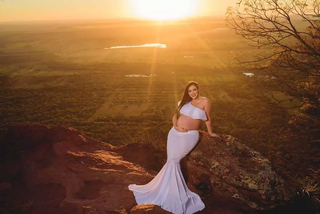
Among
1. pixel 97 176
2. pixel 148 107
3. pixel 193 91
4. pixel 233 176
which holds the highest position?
pixel 193 91

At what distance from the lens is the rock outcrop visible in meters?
4.12

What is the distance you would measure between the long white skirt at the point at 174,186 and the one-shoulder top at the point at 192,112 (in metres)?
0.35

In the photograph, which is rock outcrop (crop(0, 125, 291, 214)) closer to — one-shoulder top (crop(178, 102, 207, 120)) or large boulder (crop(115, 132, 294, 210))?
large boulder (crop(115, 132, 294, 210))

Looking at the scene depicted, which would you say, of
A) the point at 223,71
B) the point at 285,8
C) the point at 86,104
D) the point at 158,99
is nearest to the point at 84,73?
the point at 86,104

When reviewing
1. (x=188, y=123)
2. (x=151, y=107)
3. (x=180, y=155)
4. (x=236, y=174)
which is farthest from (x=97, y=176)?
(x=151, y=107)

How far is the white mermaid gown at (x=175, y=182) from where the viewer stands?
14.5 ft

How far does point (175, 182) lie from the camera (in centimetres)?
452

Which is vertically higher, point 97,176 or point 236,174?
point 236,174

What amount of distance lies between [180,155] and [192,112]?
941 millimetres

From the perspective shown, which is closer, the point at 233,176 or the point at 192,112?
the point at 233,176

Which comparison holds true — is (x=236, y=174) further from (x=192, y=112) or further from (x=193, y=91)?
(x=193, y=91)

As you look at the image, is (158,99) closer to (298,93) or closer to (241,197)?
(298,93)

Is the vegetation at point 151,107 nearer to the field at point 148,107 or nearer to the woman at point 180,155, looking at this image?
the field at point 148,107

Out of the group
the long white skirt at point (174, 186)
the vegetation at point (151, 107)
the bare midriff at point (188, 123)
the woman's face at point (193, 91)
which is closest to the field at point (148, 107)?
the vegetation at point (151, 107)
